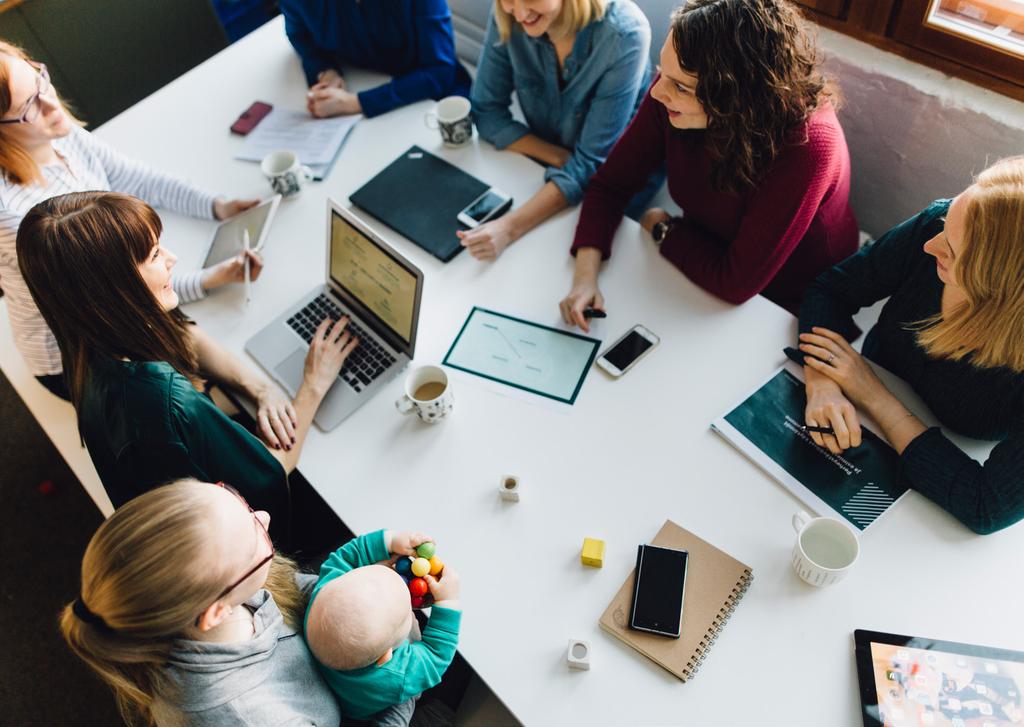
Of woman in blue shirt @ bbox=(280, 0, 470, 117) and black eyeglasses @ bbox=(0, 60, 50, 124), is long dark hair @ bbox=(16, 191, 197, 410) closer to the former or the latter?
black eyeglasses @ bbox=(0, 60, 50, 124)

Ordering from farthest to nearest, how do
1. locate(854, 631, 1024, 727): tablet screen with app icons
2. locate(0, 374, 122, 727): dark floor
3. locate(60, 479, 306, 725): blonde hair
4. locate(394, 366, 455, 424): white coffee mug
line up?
1. locate(0, 374, 122, 727): dark floor
2. locate(394, 366, 455, 424): white coffee mug
3. locate(854, 631, 1024, 727): tablet screen with app icons
4. locate(60, 479, 306, 725): blonde hair

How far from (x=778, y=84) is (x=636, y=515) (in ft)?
2.71

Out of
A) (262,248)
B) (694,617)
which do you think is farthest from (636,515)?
(262,248)

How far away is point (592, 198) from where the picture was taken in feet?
5.62

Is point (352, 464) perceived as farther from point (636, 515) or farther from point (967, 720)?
point (967, 720)

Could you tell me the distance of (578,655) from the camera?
112cm

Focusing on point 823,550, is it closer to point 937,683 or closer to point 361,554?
point 937,683

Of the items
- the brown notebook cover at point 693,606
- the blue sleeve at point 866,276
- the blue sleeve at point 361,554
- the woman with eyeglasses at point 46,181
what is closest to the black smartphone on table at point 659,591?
the brown notebook cover at point 693,606

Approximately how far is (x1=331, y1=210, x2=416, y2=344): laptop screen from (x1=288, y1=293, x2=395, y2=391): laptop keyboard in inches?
2.1

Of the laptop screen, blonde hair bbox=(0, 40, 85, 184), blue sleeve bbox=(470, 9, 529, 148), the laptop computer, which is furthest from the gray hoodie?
blue sleeve bbox=(470, 9, 529, 148)

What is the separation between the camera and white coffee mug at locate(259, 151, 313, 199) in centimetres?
181

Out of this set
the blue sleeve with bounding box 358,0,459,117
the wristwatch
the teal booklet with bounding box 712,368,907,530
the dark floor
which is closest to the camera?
the teal booklet with bounding box 712,368,907,530

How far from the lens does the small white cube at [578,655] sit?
3.65 ft

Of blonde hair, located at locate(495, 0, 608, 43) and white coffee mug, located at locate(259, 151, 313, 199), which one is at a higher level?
blonde hair, located at locate(495, 0, 608, 43)
